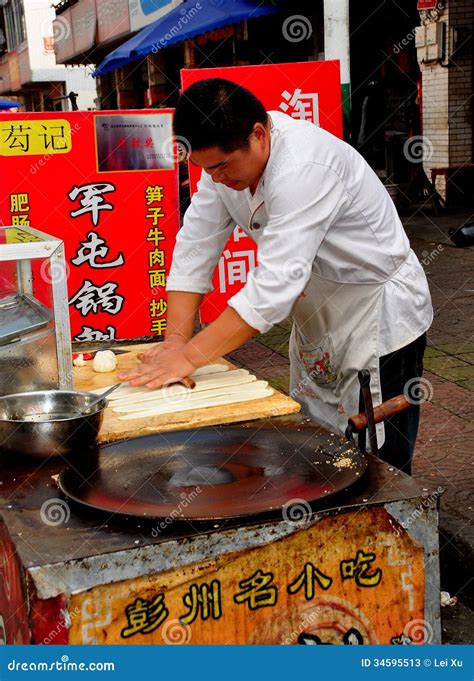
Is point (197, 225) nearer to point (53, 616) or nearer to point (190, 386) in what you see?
point (190, 386)

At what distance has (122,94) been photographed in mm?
23016

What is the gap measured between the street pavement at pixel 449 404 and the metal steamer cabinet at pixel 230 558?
230 mm

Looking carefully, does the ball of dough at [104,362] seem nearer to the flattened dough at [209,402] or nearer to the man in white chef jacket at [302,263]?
the man in white chef jacket at [302,263]

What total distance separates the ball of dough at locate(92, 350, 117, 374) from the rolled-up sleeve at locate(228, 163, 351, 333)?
2.82ft

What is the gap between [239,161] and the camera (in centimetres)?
280

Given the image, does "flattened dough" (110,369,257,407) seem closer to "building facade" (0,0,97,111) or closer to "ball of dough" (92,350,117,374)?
"ball of dough" (92,350,117,374)

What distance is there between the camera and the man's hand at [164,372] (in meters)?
3.07

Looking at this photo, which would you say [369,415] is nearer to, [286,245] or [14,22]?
[286,245]

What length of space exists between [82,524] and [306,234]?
1.15m

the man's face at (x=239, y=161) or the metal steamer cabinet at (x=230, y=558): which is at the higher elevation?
the man's face at (x=239, y=161)

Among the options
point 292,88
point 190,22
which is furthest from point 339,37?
point 190,22

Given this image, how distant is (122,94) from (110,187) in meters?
17.7

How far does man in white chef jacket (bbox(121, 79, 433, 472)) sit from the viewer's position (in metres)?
2.78

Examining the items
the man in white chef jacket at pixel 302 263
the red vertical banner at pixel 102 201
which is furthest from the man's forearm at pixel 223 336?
the red vertical banner at pixel 102 201
